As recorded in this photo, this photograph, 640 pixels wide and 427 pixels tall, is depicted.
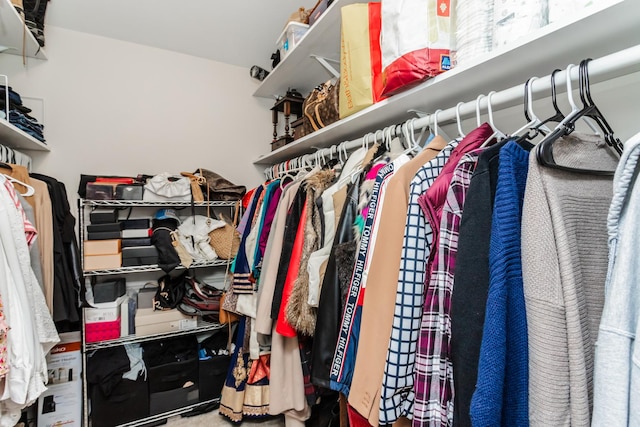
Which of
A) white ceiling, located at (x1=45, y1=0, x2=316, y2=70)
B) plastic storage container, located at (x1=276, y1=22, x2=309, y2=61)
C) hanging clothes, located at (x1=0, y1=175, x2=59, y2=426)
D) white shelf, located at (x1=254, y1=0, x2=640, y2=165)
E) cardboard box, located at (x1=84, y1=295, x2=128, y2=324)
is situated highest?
white ceiling, located at (x1=45, y1=0, x2=316, y2=70)

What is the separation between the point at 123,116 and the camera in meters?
2.00

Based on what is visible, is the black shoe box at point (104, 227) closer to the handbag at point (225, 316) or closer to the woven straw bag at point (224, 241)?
the woven straw bag at point (224, 241)

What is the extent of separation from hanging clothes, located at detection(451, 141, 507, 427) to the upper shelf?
1873mm

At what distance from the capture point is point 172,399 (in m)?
1.79

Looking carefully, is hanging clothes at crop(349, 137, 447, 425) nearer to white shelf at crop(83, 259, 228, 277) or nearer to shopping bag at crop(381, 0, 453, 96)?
shopping bag at crop(381, 0, 453, 96)

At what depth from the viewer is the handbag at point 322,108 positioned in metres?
1.38

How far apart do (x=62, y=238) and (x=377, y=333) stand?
1632 mm

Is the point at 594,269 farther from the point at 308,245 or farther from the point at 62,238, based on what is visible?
the point at 62,238

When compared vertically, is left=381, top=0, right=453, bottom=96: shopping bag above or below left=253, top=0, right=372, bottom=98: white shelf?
below

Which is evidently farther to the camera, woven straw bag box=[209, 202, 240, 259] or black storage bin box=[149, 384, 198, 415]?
woven straw bag box=[209, 202, 240, 259]

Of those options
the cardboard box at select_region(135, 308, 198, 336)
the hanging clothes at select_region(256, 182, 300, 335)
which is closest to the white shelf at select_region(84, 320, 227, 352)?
the cardboard box at select_region(135, 308, 198, 336)

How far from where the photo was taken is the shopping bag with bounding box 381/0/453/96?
2.72ft

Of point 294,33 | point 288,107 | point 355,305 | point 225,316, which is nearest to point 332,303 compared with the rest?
point 355,305

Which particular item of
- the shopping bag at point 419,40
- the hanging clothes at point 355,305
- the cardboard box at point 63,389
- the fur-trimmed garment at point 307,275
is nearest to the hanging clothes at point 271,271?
the fur-trimmed garment at point 307,275
